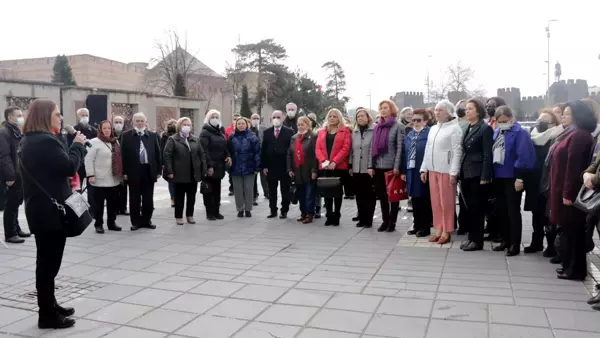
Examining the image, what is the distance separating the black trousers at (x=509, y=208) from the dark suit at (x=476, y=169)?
0.19m

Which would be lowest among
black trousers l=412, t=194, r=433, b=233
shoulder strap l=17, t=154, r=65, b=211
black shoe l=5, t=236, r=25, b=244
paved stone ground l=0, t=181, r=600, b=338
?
paved stone ground l=0, t=181, r=600, b=338

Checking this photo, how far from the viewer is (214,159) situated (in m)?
10.1

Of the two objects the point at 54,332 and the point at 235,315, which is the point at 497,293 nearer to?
the point at 235,315

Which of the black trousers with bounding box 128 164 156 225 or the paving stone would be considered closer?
the paving stone

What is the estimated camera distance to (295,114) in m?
11.3

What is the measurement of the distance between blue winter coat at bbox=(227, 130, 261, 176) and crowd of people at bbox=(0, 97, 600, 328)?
0.07 ft

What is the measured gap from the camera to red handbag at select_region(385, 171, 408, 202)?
8516 mm

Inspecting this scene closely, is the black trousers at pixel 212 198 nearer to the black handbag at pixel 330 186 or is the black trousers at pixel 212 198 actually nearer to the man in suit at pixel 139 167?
the man in suit at pixel 139 167

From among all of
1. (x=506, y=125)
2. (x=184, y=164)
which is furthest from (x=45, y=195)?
(x=506, y=125)

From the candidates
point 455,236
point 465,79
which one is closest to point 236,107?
point 465,79

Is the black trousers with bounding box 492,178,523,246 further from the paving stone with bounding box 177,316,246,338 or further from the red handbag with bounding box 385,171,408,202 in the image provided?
the paving stone with bounding box 177,316,246,338

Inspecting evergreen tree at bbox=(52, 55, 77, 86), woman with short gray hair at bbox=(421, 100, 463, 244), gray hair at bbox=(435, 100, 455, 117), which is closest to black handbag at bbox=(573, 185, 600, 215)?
woman with short gray hair at bbox=(421, 100, 463, 244)

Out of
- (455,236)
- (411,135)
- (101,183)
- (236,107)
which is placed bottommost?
(455,236)

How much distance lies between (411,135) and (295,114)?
3.56 metres
